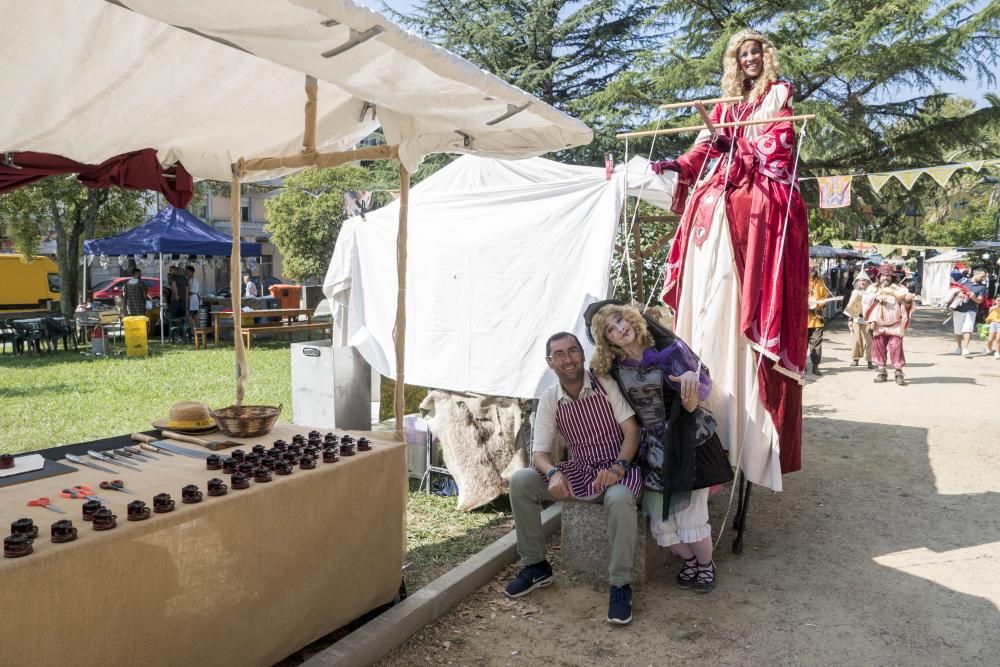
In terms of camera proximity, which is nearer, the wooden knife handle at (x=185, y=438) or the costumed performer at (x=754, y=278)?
the wooden knife handle at (x=185, y=438)

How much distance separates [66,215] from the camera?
49.0 ft

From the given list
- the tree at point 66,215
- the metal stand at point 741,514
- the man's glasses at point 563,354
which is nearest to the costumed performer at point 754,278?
the metal stand at point 741,514

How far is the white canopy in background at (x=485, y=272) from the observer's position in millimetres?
4836

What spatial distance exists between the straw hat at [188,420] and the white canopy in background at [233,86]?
1438mm

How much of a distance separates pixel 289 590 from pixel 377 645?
49 centimetres

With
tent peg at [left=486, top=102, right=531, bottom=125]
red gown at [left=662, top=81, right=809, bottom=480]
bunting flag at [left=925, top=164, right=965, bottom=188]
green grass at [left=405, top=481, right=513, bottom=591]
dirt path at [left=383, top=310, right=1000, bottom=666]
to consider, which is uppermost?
bunting flag at [left=925, top=164, right=965, bottom=188]

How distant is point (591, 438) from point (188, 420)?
1943mm

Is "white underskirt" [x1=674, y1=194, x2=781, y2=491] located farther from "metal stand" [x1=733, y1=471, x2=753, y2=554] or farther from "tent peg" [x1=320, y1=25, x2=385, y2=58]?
"tent peg" [x1=320, y1=25, x2=385, y2=58]

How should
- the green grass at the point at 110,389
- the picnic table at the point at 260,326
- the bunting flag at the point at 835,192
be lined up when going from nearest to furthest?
the green grass at the point at 110,389 < the bunting flag at the point at 835,192 < the picnic table at the point at 260,326

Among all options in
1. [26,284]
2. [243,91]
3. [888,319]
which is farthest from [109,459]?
[26,284]

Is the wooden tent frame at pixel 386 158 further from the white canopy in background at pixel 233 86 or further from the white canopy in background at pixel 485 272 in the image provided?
the white canopy in background at pixel 485 272

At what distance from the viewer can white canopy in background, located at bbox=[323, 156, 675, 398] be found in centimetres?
484

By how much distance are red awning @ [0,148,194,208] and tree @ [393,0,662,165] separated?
1394 cm

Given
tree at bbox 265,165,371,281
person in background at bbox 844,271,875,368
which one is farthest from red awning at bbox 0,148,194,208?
tree at bbox 265,165,371,281
